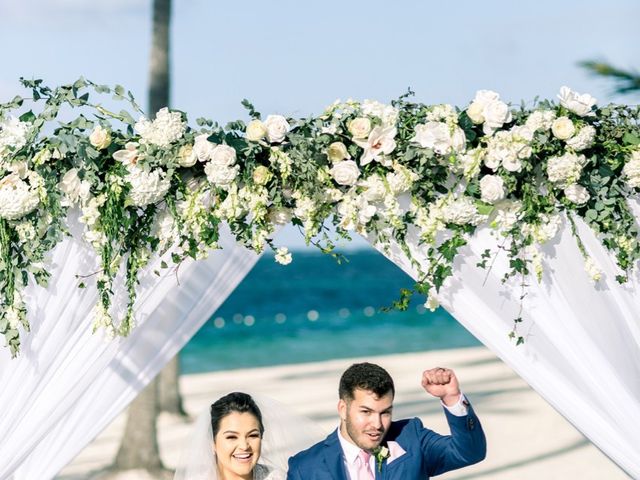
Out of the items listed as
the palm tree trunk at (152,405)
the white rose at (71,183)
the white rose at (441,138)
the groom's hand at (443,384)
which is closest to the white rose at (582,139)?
the white rose at (441,138)

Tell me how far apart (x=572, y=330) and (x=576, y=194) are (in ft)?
1.53

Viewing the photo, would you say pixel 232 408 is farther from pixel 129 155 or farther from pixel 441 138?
pixel 441 138

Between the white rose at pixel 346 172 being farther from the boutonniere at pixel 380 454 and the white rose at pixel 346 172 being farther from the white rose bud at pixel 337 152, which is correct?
the boutonniere at pixel 380 454

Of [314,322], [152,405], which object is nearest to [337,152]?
[152,405]

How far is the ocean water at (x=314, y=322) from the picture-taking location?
26.2m

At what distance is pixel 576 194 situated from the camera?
409 centimetres

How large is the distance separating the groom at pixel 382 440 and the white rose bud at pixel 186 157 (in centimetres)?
87

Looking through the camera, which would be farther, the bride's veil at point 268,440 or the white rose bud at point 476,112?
the bride's veil at point 268,440

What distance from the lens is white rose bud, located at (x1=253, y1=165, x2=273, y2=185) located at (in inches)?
160

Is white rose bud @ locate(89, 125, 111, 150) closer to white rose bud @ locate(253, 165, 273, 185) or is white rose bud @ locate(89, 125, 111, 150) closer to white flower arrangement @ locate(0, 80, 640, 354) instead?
white flower arrangement @ locate(0, 80, 640, 354)

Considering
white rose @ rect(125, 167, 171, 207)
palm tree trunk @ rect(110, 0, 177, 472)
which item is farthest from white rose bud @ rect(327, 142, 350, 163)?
palm tree trunk @ rect(110, 0, 177, 472)

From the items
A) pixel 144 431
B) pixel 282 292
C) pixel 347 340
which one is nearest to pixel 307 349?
pixel 347 340

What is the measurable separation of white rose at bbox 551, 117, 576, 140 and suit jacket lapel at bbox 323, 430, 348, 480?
1.26 meters

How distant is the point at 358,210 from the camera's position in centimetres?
412
